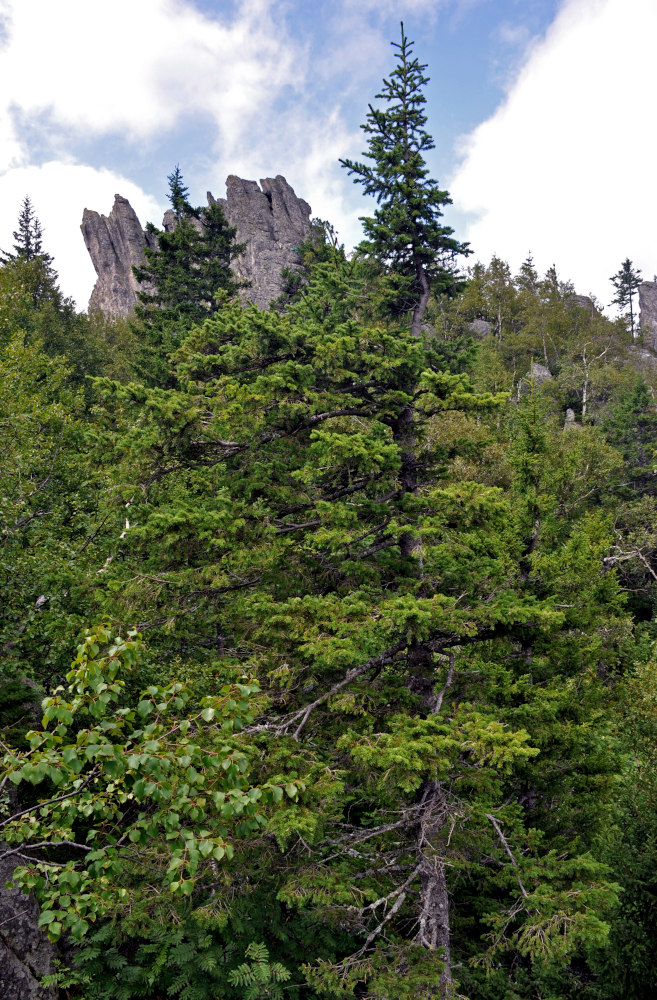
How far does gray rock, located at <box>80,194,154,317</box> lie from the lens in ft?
265

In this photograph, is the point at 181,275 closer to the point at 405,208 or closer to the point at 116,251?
the point at 405,208

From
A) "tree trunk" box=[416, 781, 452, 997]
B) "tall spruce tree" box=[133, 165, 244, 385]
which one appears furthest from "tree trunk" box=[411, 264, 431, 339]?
"tree trunk" box=[416, 781, 452, 997]

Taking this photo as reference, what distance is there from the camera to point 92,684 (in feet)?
10.4

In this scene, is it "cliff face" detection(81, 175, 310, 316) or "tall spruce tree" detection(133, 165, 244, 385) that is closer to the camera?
"tall spruce tree" detection(133, 165, 244, 385)

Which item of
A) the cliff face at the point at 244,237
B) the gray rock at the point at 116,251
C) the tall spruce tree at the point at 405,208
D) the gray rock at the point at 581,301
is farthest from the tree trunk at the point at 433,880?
the gray rock at the point at 116,251

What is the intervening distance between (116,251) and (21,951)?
3590 inches

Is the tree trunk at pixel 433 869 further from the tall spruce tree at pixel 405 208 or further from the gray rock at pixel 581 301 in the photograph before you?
the gray rock at pixel 581 301

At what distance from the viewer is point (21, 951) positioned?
794 cm

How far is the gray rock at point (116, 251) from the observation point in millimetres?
80625

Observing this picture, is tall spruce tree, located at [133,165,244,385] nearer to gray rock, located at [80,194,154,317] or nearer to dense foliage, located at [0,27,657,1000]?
dense foliage, located at [0,27,657,1000]

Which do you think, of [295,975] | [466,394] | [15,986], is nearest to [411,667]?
[466,394]

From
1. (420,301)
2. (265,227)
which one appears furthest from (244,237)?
(420,301)

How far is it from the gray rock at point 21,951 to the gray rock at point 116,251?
82209mm

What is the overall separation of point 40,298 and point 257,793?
176 feet
